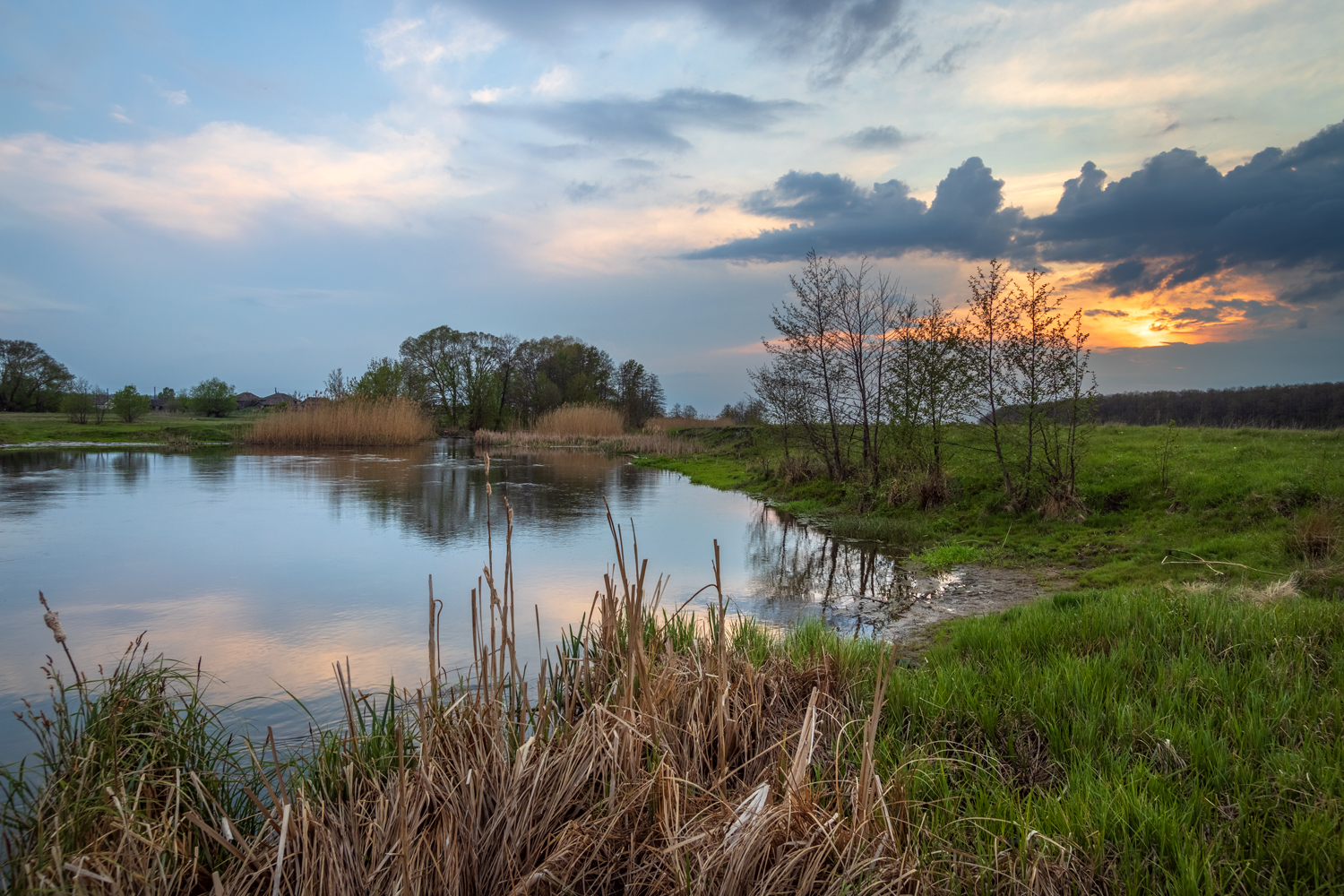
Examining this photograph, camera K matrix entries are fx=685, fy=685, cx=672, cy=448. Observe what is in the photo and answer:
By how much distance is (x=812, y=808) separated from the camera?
2.28m

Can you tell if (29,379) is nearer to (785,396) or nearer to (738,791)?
(785,396)

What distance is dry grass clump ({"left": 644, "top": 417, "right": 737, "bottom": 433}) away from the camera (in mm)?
45188

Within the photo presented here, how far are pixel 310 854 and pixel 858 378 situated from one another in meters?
14.6

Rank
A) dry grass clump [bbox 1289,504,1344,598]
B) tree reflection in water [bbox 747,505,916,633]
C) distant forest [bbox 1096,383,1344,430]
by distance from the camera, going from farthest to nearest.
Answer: distant forest [bbox 1096,383,1344,430] → tree reflection in water [bbox 747,505,916,633] → dry grass clump [bbox 1289,504,1344,598]

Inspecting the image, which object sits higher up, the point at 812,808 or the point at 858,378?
the point at 858,378

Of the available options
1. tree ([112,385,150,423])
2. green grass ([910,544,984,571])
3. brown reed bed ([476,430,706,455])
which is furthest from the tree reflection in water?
tree ([112,385,150,423])

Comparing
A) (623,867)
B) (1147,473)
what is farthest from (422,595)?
(1147,473)

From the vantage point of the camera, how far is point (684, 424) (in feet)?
159

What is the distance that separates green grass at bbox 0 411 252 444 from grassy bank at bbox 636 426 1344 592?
33.5 m

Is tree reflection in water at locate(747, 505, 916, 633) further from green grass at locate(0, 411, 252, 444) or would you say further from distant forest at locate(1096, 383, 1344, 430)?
green grass at locate(0, 411, 252, 444)

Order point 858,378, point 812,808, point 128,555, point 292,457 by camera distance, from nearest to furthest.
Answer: point 812,808 → point 128,555 → point 858,378 → point 292,457

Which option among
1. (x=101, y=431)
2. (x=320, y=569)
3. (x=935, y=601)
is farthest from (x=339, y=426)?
(x=935, y=601)

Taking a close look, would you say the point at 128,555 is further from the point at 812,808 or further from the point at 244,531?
the point at 812,808

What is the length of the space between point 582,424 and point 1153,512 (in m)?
34.3
